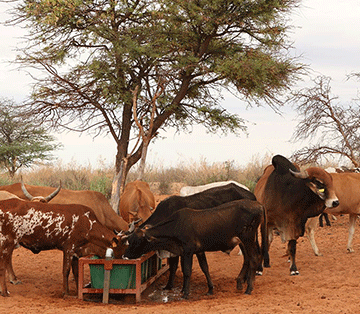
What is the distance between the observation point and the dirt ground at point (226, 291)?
315 inches

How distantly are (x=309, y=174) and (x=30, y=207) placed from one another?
513 centimetres

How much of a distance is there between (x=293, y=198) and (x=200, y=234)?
2.67m

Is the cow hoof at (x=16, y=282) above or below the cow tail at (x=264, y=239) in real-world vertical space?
below

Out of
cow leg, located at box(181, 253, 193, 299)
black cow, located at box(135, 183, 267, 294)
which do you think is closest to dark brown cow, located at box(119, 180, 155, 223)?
black cow, located at box(135, 183, 267, 294)

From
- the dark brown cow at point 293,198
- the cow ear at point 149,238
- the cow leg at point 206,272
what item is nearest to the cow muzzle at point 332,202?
the dark brown cow at point 293,198

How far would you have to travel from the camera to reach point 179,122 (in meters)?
22.5

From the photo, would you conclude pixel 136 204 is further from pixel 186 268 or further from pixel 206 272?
pixel 186 268

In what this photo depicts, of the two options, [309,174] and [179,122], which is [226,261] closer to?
[309,174]

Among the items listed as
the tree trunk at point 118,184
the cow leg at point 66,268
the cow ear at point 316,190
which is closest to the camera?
the cow leg at point 66,268

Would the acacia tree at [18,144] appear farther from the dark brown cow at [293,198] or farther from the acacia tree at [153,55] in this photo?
the dark brown cow at [293,198]

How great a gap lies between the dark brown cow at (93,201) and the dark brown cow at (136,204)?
0.87 meters

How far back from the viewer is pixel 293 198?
10.7m

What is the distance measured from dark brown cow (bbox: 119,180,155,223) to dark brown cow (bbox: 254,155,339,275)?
3089 millimetres

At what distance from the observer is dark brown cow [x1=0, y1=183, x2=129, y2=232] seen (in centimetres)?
1162
